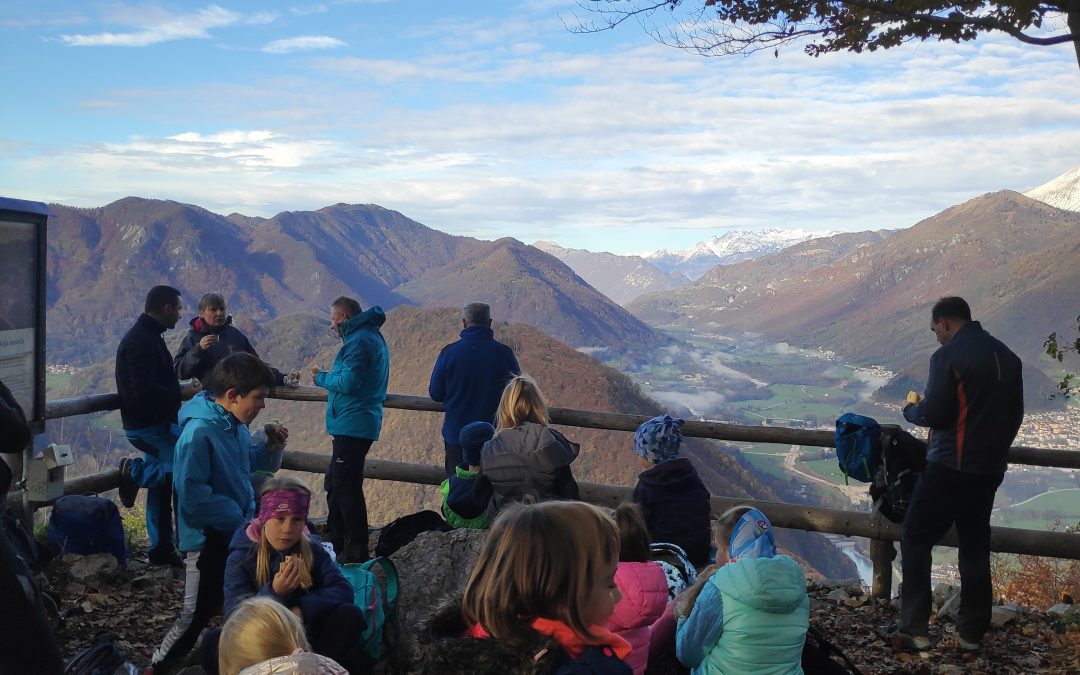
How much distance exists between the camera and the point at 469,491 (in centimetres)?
416

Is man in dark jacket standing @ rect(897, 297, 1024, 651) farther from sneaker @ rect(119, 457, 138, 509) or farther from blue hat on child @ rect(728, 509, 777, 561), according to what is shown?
sneaker @ rect(119, 457, 138, 509)

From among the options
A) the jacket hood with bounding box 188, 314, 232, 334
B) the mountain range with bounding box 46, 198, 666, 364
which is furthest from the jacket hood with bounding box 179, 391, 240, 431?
the mountain range with bounding box 46, 198, 666, 364

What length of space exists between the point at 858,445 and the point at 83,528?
4.58m

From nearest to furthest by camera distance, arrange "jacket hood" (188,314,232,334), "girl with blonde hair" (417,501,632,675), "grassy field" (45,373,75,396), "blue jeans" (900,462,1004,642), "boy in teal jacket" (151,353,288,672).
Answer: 1. "girl with blonde hair" (417,501,632,675)
2. "boy in teal jacket" (151,353,288,672)
3. "blue jeans" (900,462,1004,642)
4. "jacket hood" (188,314,232,334)
5. "grassy field" (45,373,75,396)

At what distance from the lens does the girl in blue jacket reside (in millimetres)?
2752

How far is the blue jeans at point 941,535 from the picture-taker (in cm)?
421

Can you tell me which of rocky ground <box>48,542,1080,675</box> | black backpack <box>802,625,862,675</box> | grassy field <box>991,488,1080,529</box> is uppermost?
black backpack <box>802,625,862,675</box>

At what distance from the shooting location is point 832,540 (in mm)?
31281

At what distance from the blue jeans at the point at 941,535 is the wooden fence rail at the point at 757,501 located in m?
0.42

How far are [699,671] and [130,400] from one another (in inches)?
152

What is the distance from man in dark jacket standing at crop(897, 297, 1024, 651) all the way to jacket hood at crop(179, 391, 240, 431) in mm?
3169

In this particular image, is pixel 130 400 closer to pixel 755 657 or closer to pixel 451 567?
pixel 451 567

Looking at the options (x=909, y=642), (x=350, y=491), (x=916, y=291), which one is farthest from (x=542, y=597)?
(x=916, y=291)

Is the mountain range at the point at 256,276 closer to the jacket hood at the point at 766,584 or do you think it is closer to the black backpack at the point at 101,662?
the black backpack at the point at 101,662
